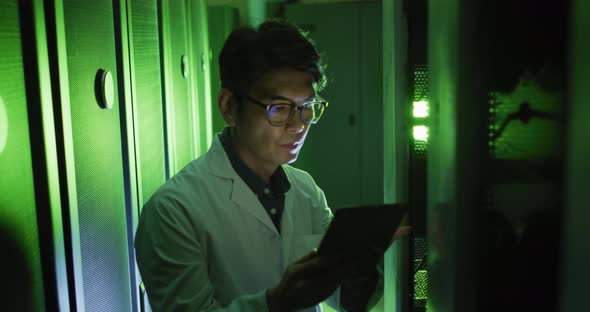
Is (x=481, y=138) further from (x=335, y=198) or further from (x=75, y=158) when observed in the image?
(x=335, y=198)

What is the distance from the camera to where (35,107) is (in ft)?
3.59

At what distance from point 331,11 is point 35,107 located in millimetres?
2707

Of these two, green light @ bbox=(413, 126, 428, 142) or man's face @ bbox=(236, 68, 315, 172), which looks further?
man's face @ bbox=(236, 68, 315, 172)

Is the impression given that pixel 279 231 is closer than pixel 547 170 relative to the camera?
No

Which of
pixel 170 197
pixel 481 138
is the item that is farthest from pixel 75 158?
pixel 481 138

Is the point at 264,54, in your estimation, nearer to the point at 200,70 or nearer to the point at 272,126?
the point at 272,126

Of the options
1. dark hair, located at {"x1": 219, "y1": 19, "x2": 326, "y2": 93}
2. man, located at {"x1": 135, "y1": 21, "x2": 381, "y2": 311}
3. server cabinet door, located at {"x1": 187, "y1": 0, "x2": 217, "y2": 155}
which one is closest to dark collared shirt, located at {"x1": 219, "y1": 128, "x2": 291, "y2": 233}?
man, located at {"x1": 135, "y1": 21, "x2": 381, "y2": 311}

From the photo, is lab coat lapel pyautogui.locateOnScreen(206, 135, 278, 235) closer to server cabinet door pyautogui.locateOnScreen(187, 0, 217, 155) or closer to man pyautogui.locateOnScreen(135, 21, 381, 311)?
man pyautogui.locateOnScreen(135, 21, 381, 311)

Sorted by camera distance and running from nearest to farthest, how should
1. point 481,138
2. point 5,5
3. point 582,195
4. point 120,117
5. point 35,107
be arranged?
point 582,195 < point 481,138 < point 5,5 < point 35,107 < point 120,117

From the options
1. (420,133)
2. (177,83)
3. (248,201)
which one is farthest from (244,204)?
(177,83)

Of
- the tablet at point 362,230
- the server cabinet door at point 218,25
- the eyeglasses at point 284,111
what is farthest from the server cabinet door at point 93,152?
the server cabinet door at point 218,25

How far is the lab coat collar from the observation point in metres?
1.43

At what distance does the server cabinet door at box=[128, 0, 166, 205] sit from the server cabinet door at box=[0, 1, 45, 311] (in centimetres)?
86

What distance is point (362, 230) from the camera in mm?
1004
